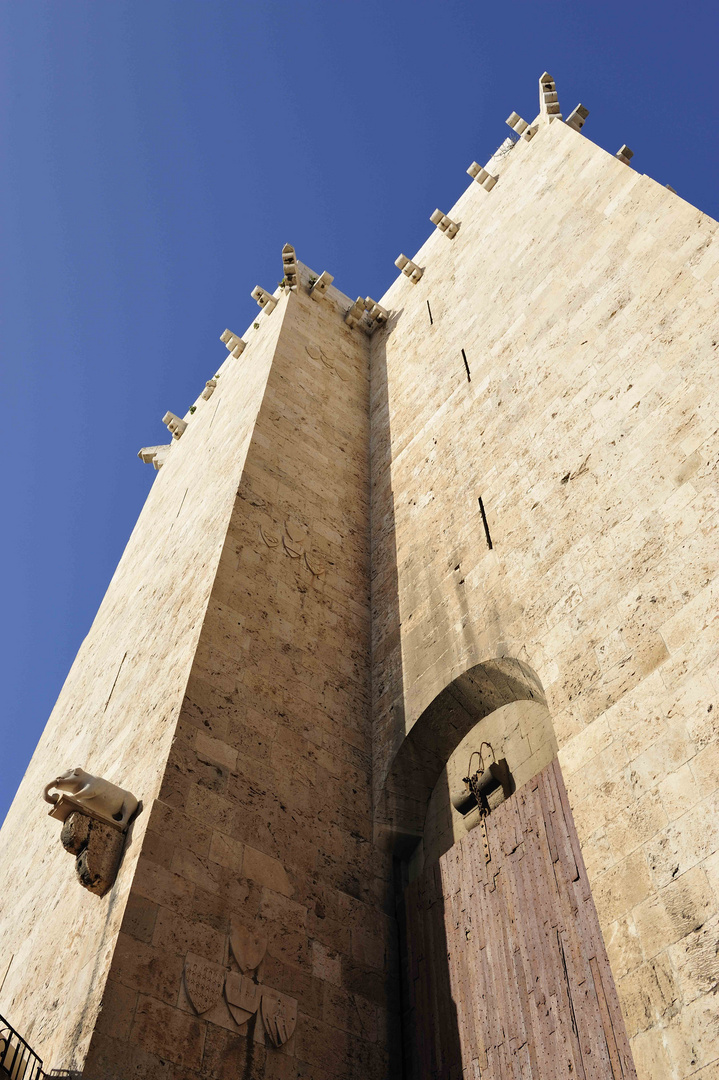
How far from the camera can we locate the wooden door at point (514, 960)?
487 centimetres

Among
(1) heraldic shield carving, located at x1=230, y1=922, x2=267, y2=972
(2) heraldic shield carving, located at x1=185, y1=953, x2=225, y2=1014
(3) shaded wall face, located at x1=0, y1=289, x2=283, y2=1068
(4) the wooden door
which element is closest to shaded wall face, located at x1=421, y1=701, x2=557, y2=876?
(4) the wooden door

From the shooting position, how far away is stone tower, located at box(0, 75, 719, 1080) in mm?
4930

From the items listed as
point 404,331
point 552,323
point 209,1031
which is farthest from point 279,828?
point 404,331

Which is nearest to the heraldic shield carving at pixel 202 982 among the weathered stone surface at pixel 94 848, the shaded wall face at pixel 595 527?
the weathered stone surface at pixel 94 848

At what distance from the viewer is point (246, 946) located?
18.8 feet

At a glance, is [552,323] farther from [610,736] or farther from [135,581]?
[135,581]

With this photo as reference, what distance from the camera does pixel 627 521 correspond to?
→ 6094mm

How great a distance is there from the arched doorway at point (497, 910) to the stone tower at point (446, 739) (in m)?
0.02

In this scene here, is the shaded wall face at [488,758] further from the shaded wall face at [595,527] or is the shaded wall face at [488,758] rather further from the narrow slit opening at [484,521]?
the narrow slit opening at [484,521]

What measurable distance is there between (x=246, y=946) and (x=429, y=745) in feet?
7.50

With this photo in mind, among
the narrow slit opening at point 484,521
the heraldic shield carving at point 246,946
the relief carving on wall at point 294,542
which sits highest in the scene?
the relief carving on wall at point 294,542

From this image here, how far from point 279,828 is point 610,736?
8.27 feet

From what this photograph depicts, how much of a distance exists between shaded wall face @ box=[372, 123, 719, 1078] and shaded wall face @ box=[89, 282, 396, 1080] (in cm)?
58

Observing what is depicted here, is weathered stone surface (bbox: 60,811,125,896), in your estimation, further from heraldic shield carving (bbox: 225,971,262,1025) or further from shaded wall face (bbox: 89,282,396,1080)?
heraldic shield carving (bbox: 225,971,262,1025)
